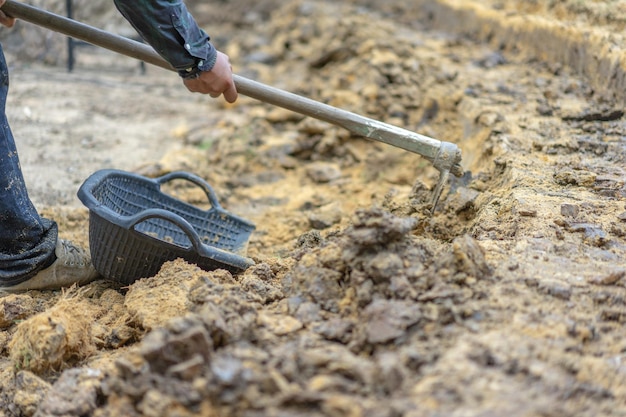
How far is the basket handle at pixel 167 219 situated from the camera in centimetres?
253

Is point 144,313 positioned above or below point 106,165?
above

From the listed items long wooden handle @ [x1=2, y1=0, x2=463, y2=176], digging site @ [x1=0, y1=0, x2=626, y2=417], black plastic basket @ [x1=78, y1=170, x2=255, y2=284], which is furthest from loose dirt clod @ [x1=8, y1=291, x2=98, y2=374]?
long wooden handle @ [x1=2, y1=0, x2=463, y2=176]

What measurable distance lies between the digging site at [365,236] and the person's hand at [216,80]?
0.77 metres

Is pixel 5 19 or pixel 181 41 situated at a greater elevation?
pixel 181 41

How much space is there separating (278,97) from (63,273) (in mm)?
1301

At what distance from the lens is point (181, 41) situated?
2643 mm

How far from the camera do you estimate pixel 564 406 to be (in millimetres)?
1550

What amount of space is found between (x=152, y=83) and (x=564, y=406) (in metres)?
6.08

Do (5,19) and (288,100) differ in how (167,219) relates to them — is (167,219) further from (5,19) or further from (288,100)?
(5,19)

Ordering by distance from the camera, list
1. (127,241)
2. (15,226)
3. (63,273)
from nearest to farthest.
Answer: (127,241) < (15,226) < (63,273)

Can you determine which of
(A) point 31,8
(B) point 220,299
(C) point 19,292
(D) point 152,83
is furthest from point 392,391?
(D) point 152,83

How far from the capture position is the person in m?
2.58

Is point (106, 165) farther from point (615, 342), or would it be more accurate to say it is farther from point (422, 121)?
point (615, 342)

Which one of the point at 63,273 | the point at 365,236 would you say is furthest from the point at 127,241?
the point at 365,236
